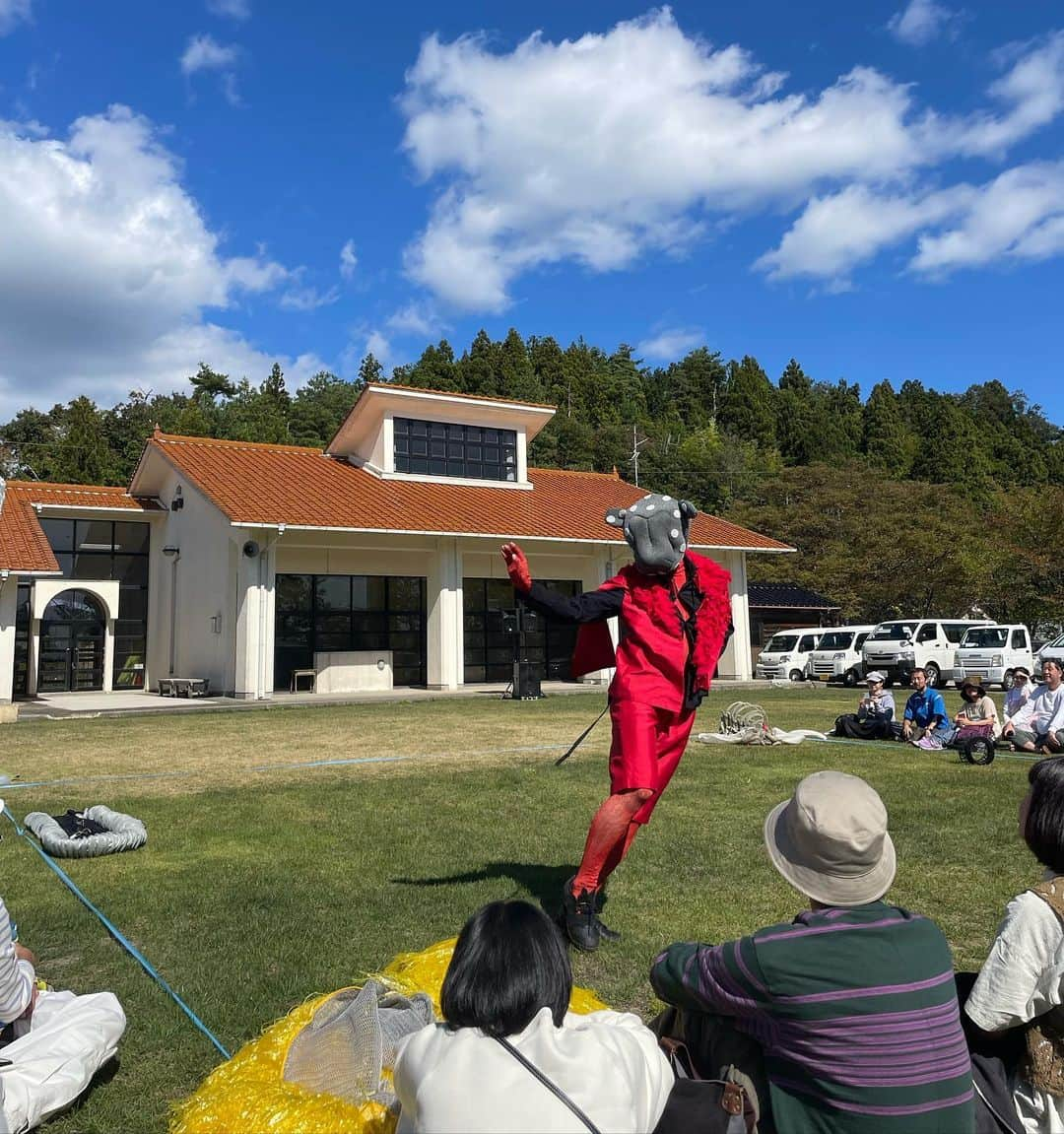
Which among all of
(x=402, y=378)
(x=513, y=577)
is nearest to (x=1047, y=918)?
(x=513, y=577)

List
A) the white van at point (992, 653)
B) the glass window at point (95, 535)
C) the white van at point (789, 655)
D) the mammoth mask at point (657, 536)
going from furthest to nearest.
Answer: the white van at point (789, 655), the glass window at point (95, 535), the white van at point (992, 653), the mammoth mask at point (657, 536)

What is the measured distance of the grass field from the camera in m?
3.64

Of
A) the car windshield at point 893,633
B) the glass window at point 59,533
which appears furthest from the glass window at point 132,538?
the car windshield at point 893,633

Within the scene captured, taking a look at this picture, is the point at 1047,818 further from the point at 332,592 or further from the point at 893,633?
the point at 893,633

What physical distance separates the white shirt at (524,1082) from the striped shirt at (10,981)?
4.69 feet

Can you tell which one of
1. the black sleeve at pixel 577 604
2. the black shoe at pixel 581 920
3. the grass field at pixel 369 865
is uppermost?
the black sleeve at pixel 577 604

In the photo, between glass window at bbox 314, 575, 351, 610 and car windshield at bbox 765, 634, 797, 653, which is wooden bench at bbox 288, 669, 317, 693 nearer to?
glass window at bbox 314, 575, 351, 610

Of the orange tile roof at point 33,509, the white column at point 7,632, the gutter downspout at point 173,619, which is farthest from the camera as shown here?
the gutter downspout at point 173,619

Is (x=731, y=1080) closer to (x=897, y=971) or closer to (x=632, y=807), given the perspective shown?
(x=897, y=971)

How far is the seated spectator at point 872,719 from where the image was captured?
1220 cm

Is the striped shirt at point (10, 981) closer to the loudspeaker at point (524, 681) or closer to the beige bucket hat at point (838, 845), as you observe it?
the beige bucket hat at point (838, 845)

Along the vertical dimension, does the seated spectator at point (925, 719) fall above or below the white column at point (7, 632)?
below

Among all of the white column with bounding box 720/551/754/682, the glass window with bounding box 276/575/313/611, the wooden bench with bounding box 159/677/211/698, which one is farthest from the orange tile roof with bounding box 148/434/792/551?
the wooden bench with bounding box 159/677/211/698

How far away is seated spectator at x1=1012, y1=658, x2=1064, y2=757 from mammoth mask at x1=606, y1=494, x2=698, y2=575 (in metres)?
7.51
